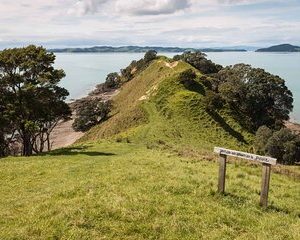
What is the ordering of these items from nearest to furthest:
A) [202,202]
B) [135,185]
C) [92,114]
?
[202,202], [135,185], [92,114]

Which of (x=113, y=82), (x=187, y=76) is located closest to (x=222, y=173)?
(x=187, y=76)

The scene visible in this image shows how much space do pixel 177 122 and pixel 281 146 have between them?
16.2 meters

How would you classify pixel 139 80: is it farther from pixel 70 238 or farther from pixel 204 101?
pixel 70 238

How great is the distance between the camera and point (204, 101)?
76.1 meters

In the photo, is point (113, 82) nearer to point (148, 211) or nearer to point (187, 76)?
point (187, 76)

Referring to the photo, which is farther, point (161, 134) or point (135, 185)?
point (161, 134)

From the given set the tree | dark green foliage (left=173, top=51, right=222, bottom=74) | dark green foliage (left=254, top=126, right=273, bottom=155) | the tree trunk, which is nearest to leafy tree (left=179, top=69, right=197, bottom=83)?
dark green foliage (left=254, top=126, right=273, bottom=155)

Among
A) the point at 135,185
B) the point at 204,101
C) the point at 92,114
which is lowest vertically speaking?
the point at 92,114

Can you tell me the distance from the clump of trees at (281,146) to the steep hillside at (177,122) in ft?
9.96

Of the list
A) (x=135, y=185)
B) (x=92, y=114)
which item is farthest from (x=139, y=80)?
(x=135, y=185)

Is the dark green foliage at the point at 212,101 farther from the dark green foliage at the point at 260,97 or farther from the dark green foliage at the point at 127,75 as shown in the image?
the dark green foliage at the point at 127,75

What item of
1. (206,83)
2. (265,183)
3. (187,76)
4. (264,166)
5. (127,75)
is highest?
(264,166)

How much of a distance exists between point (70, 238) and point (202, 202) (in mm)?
5126

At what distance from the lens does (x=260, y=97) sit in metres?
86.4
